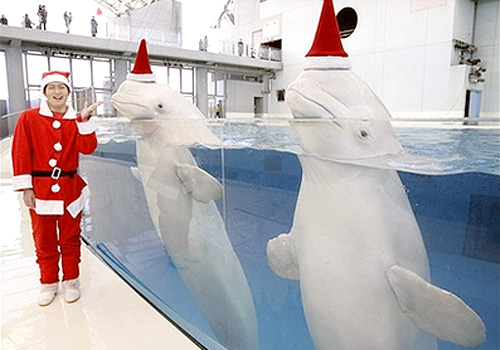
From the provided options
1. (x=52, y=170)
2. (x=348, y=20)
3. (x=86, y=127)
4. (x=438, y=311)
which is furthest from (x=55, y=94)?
(x=348, y=20)

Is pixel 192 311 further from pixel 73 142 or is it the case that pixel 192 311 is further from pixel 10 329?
pixel 73 142

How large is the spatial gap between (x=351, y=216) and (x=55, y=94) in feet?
8.28

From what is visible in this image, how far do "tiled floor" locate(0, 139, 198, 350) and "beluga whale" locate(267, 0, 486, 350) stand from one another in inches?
42.5

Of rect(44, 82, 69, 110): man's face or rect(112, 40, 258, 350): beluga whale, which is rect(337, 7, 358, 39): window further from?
rect(44, 82, 69, 110): man's face

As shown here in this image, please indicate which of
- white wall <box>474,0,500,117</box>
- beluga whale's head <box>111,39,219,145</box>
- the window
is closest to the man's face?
beluga whale's head <box>111,39,219,145</box>

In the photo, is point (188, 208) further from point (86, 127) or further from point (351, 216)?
point (351, 216)

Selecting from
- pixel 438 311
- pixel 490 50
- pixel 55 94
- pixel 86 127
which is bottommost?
pixel 438 311

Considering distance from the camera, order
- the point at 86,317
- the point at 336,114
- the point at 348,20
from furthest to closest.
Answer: the point at 348,20, the point at 86,317, the point at 336,114

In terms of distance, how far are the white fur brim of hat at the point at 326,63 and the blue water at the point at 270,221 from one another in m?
0.58

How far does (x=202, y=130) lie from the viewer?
3.11 meters

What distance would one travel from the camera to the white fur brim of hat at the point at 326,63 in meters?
2.31

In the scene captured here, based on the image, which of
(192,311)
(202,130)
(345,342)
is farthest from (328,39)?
(192,311)

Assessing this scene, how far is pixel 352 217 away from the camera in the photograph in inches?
85.2

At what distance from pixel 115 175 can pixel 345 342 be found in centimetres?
305
